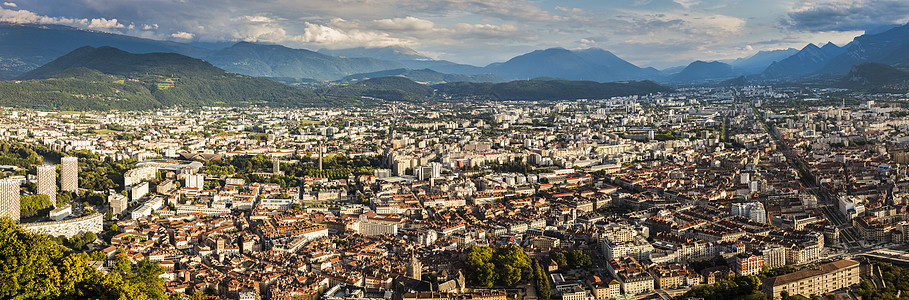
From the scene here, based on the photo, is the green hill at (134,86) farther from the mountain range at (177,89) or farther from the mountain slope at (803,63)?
the mountain slope at (803,63)

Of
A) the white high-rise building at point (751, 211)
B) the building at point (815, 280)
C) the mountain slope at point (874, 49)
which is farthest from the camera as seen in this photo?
the mountain slope at point (874, 49)

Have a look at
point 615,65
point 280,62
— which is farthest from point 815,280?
point 615,65

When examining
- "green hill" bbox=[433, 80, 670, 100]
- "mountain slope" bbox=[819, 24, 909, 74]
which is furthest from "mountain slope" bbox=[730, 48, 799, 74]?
"green hill" bbox=[433, 80, 670, 100]

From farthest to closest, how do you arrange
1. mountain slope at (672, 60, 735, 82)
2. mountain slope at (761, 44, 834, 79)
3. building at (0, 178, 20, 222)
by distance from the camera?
mountain slope at (672, 60, 735, 82)
mountain slope at (761, 44, 834, 79)
building at (0, 178, 20, 222)

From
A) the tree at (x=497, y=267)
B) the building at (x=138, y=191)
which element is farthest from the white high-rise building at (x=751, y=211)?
the building at (x=138, y=191)

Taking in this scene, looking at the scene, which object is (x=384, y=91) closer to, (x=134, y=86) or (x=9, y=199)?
(x=134, y=86)

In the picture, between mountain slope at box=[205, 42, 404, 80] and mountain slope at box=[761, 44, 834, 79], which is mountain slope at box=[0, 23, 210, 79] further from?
mountain slope at box=[761, 44, 834, 79]

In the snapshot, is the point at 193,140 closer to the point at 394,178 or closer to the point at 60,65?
the point at 394,178

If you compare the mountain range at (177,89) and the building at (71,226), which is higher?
the mountain range at (177,89)
